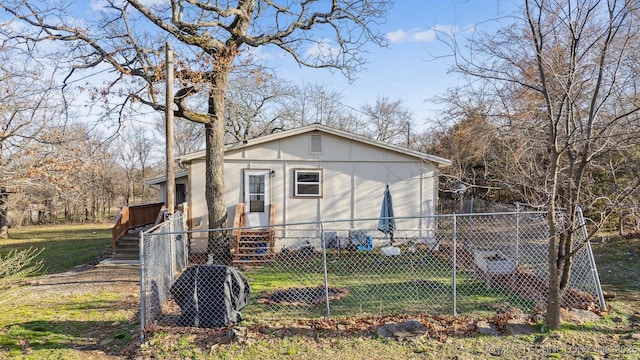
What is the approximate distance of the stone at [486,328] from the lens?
15.9 ft

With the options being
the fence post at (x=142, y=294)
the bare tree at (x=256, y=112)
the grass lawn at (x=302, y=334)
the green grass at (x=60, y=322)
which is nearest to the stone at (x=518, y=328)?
the grass lawn at (x=302, y=334)

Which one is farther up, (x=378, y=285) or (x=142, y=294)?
(x=142, y=294)

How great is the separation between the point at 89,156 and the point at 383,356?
36.3 feet

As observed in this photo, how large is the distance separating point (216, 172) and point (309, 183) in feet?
9.46

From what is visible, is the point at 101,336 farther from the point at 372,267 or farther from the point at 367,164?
the point at 367,164

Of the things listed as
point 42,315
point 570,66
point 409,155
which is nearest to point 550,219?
point 570,66

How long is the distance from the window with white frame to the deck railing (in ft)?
13.6

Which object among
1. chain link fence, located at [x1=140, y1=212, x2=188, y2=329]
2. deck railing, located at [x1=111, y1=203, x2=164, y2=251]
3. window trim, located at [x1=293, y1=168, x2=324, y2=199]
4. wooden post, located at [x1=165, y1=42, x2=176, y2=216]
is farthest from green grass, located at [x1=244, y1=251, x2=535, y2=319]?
deck railing, located at [x1=111, y1=203, x2=164, y2=251]

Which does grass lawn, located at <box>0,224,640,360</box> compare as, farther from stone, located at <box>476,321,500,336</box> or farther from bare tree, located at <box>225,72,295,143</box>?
bare tree, located at <box>225,72,295,143</box>

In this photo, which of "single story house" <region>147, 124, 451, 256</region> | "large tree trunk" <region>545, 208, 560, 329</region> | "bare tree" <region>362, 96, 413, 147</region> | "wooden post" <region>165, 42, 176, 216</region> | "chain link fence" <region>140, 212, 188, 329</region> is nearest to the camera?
"large tree trunk" <region>545, 208, 560, 329</region>

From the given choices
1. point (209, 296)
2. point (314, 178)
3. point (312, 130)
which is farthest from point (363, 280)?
point (312, 130)

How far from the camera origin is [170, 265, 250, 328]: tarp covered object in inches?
203

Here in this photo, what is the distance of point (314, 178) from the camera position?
1164 cm

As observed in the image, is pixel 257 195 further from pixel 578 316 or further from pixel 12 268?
pixel 578 316
